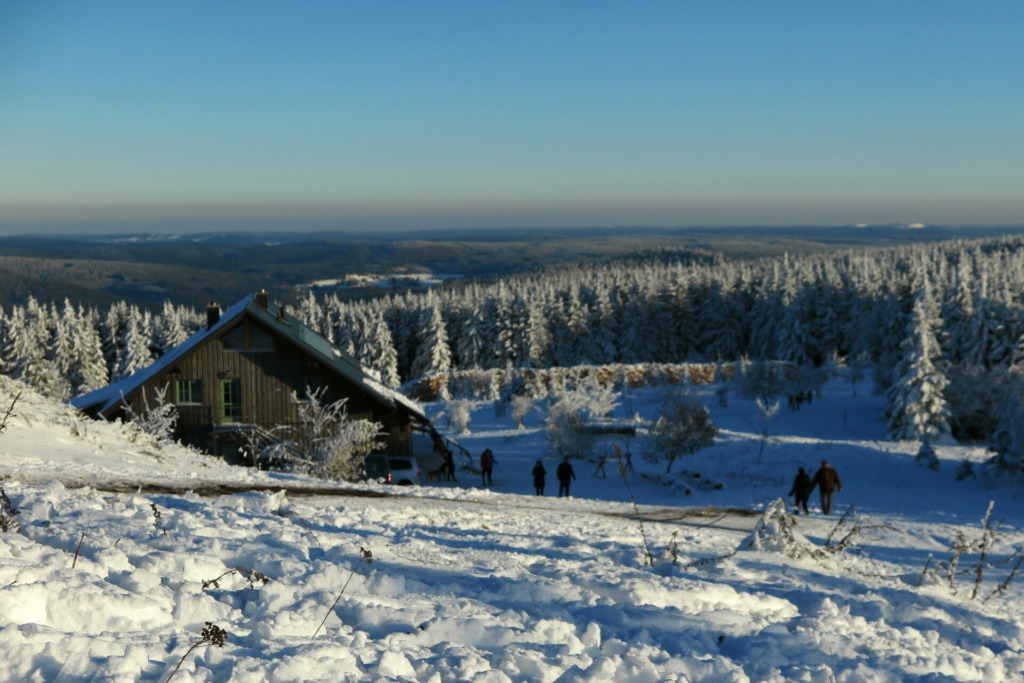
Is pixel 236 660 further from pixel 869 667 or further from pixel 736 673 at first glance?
pixel 869 667

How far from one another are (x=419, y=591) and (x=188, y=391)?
818 inches

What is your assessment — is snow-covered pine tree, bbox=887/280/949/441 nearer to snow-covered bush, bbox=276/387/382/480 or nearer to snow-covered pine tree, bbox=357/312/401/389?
snow-covered bush, bbox=276/387/382/480

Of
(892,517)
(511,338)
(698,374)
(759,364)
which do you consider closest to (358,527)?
(892,517)

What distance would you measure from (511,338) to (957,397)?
44451 millimetres

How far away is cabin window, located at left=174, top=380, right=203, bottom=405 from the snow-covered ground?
35.1 ft

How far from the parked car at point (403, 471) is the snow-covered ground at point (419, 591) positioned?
328 inches

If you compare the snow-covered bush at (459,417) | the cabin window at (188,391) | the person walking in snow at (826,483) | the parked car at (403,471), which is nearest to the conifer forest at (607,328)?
the snow-covered bush at (459,417)

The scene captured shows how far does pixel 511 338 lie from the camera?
77.5 meters

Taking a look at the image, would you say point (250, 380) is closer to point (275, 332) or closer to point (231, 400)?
point (231, 400)

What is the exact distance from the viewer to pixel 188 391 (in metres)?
24.9

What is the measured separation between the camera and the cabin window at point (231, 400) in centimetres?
2470

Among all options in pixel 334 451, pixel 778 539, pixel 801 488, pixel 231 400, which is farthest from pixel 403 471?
pixel 778 539

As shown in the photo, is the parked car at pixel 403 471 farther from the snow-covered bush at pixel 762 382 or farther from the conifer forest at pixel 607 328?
the snow-covered bush at pixel 762 382

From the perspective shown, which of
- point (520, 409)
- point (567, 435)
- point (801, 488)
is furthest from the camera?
point (520, 409)
